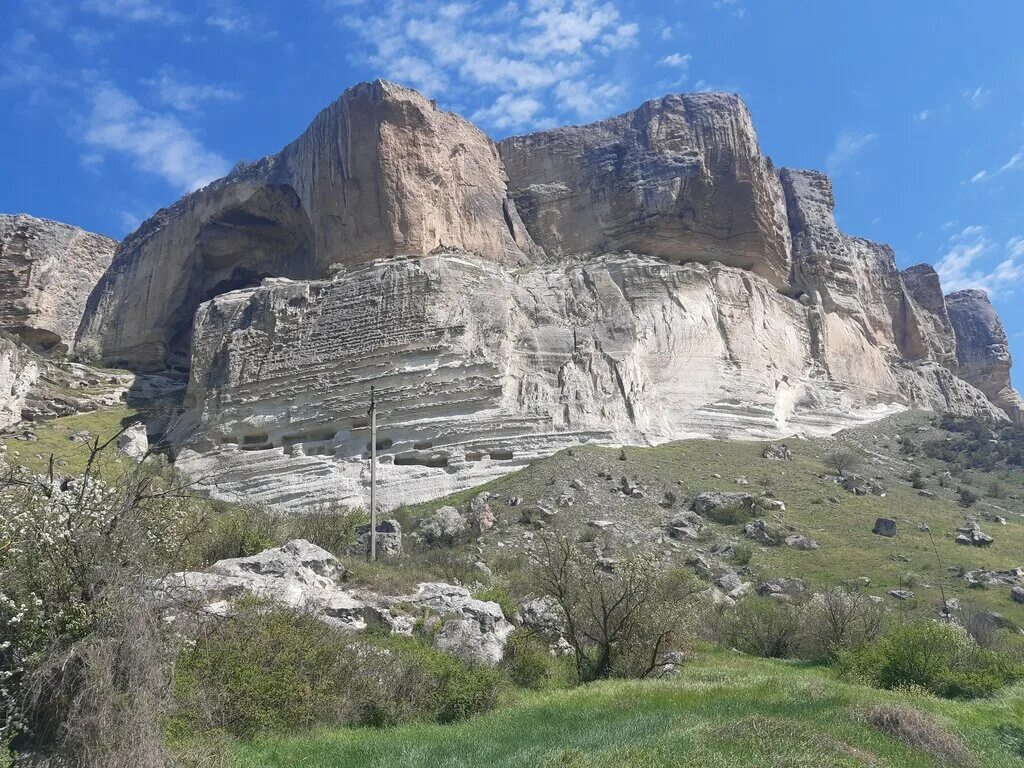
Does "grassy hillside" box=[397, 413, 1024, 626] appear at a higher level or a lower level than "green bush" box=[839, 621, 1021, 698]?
higher

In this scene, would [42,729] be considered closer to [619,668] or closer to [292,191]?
[619,668]

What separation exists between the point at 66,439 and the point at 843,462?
33362 millimetres

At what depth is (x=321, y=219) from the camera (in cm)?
4712

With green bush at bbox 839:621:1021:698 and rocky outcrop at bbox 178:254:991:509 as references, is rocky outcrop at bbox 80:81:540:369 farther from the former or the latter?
green bush at bbox 839:621:1021:698

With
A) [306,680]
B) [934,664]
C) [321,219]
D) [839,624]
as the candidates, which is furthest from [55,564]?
[321,219]

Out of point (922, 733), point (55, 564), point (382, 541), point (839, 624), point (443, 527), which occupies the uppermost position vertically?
point (443, 527)

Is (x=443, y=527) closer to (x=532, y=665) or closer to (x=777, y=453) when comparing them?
(x=532, y=665)

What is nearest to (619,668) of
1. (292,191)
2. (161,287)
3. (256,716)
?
(256,716)

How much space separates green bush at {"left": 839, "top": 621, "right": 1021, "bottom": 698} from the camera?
41.8ft


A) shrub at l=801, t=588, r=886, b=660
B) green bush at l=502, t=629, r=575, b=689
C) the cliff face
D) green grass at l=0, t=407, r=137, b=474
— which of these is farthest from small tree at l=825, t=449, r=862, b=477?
green grass at l=0, t=407, r=137, b=474

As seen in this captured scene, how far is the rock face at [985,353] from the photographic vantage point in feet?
265

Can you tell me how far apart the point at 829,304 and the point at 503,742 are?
4839cm

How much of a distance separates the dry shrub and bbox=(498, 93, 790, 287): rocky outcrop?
40.8m

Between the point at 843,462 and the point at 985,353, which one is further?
the point at 985,353
